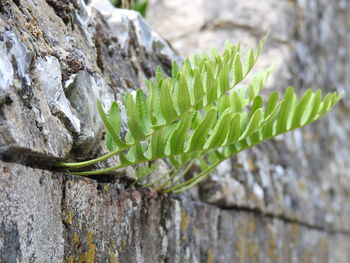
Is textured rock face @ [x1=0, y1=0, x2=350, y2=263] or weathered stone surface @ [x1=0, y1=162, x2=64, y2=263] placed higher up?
textured rock face @ [x1=0, y1=0, x2=350, y2=263]

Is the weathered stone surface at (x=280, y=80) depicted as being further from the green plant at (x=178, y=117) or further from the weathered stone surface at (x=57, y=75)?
the green plant at (x=178, y=117)

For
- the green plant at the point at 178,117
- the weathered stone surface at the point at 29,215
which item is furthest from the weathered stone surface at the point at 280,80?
the weathered stone surface at the point at 29,215

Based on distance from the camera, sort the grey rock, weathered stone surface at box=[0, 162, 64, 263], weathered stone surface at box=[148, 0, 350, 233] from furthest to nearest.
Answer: weathered stone surface at box=[148, 0, 350, 233] → the grey rock → weathered stone surface at box=[0, 162, 64, 263]

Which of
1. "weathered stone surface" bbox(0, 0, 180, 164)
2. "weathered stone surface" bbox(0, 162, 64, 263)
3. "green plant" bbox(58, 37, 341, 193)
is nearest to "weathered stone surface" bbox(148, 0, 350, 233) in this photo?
"weathered stone surface" bbox(0, 0, 180, 164)

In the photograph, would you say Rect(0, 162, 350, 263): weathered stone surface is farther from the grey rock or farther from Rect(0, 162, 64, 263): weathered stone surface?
the grey rock

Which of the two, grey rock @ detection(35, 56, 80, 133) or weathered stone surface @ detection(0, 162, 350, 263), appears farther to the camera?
grey rock @ detection(35, 56, 80, 133)

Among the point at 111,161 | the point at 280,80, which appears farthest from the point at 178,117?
the point at 280,80

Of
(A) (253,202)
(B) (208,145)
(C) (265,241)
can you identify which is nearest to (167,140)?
(B) (208,145)

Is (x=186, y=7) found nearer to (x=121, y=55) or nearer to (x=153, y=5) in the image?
(x=153, y=5)
